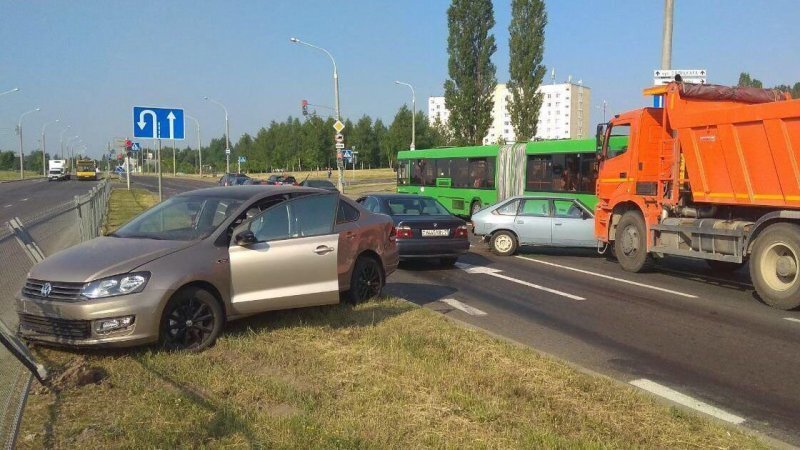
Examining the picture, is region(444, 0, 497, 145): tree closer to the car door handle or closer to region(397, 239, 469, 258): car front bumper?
region(397, 239, 469, 258): car front bumper

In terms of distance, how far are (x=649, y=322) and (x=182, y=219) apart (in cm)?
574

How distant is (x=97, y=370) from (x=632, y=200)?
10036 mm

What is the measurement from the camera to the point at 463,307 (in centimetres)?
906

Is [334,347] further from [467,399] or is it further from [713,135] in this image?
[713,135]

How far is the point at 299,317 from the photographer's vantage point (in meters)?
7.37

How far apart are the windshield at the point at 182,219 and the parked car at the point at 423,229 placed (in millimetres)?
5592

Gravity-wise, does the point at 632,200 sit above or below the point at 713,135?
below

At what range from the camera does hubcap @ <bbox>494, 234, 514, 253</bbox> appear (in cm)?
1494

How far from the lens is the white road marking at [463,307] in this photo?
870 cm

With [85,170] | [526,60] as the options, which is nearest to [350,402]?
[526,60]

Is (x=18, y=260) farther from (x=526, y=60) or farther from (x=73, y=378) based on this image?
(x=526, y=60)

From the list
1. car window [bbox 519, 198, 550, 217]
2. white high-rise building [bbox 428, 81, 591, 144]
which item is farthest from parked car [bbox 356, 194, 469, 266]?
white high-rise building [bbox 428, 81, 591, 144]

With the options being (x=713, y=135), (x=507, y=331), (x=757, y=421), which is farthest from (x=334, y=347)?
(x=713, y=135)

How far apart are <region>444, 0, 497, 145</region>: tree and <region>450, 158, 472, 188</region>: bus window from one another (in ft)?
69.1
